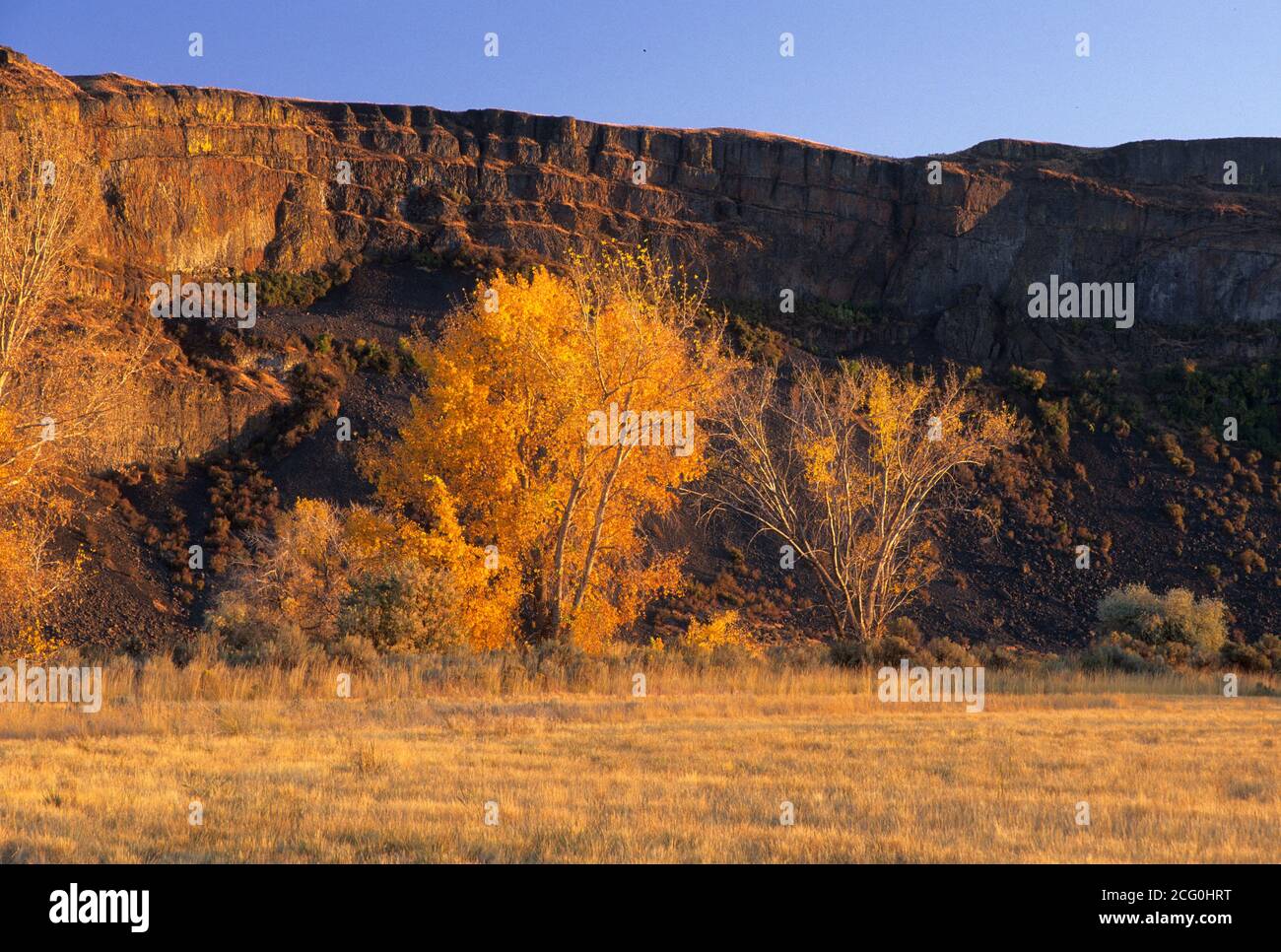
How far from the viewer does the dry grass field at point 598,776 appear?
714cm

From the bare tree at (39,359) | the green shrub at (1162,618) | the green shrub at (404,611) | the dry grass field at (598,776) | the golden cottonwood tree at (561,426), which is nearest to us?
the dry grass field at (598,776)

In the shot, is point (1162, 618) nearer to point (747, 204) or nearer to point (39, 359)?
point (39, 359)

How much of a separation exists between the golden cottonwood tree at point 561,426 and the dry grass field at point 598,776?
6087mm

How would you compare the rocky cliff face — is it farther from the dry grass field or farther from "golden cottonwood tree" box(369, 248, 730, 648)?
the dry grass field

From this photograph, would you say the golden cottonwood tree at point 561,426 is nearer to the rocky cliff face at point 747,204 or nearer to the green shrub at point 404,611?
the green shrub at point 404,611

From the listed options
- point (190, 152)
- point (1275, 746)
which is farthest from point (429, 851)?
point (190, 152)

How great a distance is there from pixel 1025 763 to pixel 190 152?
216 feet

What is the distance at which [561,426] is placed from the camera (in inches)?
888

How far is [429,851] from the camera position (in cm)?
689

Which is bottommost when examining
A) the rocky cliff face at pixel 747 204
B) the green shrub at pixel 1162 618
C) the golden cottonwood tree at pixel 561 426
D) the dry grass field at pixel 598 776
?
the green shrub at pixel 1162 618

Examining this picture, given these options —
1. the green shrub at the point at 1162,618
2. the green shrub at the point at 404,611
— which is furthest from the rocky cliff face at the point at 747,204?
the green shrub at the point at 404,611

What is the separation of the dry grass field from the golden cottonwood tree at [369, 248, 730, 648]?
240 inches

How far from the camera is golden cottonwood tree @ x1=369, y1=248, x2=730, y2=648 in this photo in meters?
21.8
